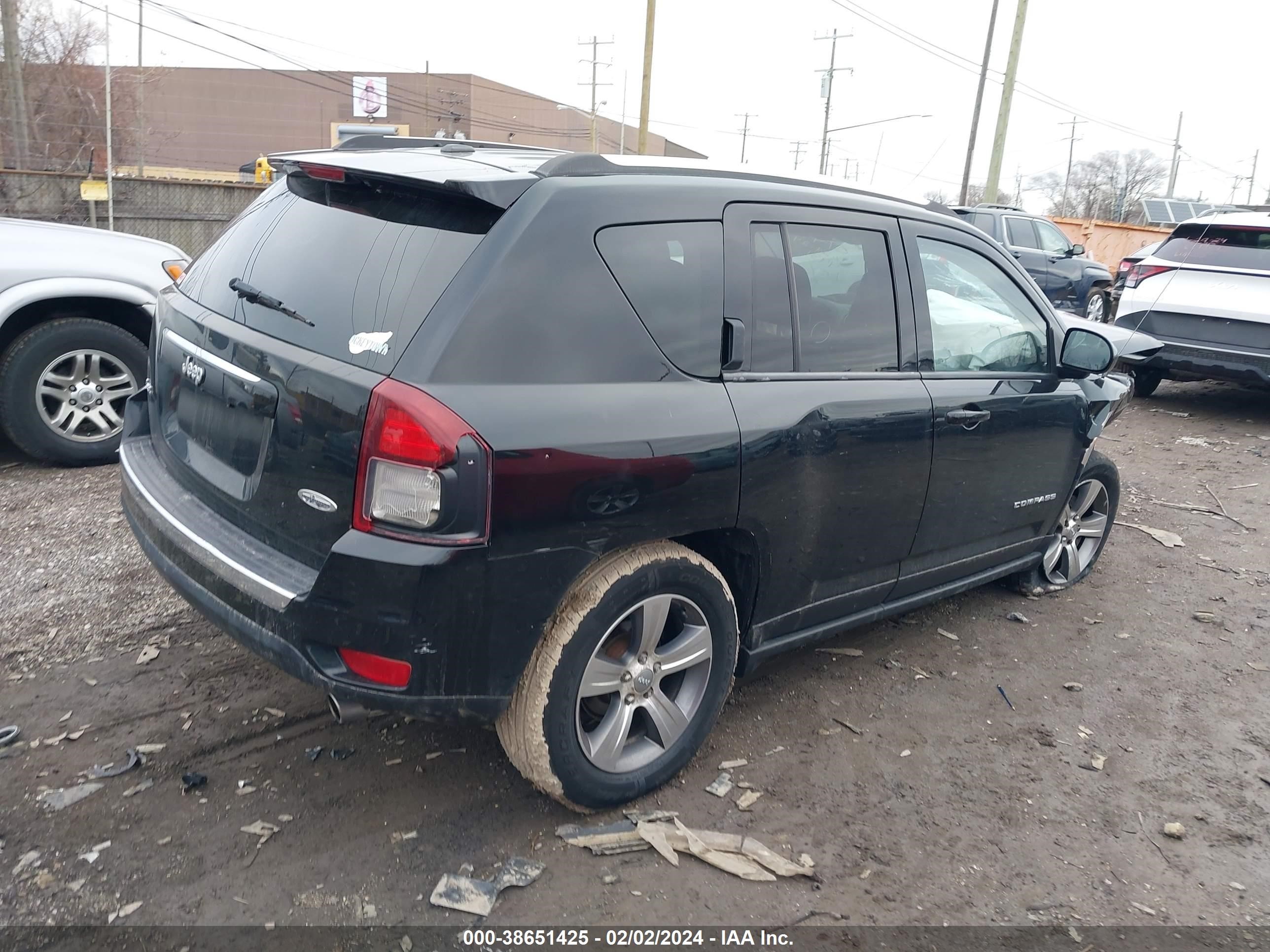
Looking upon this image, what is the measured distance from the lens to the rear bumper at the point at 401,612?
2.41 metres

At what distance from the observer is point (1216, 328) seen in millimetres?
8781

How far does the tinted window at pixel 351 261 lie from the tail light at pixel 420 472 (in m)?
0.18

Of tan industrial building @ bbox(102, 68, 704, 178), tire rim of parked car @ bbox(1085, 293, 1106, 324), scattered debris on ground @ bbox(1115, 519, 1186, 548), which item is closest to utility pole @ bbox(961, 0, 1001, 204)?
tire rim of parked car @ bbox(1085, 293, 1106, 324)

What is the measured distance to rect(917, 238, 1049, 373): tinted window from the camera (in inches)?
149

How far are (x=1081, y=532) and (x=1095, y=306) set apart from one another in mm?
12127

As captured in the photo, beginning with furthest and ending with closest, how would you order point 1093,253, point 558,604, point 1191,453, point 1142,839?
1. point 1093,253
2. point 1191,453
3. point 1142,839
4. point 558,604

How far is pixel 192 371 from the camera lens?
2969 millimetres

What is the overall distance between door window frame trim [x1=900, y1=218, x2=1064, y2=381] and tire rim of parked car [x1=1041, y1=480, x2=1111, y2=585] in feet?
2.74

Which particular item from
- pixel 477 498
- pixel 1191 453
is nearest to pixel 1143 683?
pixel 477 498

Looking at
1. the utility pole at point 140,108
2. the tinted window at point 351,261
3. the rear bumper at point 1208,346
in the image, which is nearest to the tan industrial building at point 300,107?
the utility pole at point 140,108

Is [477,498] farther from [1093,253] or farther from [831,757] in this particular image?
[1093,253]

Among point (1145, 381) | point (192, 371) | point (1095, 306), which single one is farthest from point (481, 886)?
point (1095, 306)

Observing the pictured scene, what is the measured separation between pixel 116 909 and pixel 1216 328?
943cm

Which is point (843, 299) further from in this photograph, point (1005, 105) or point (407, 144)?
point (1005, 105)
